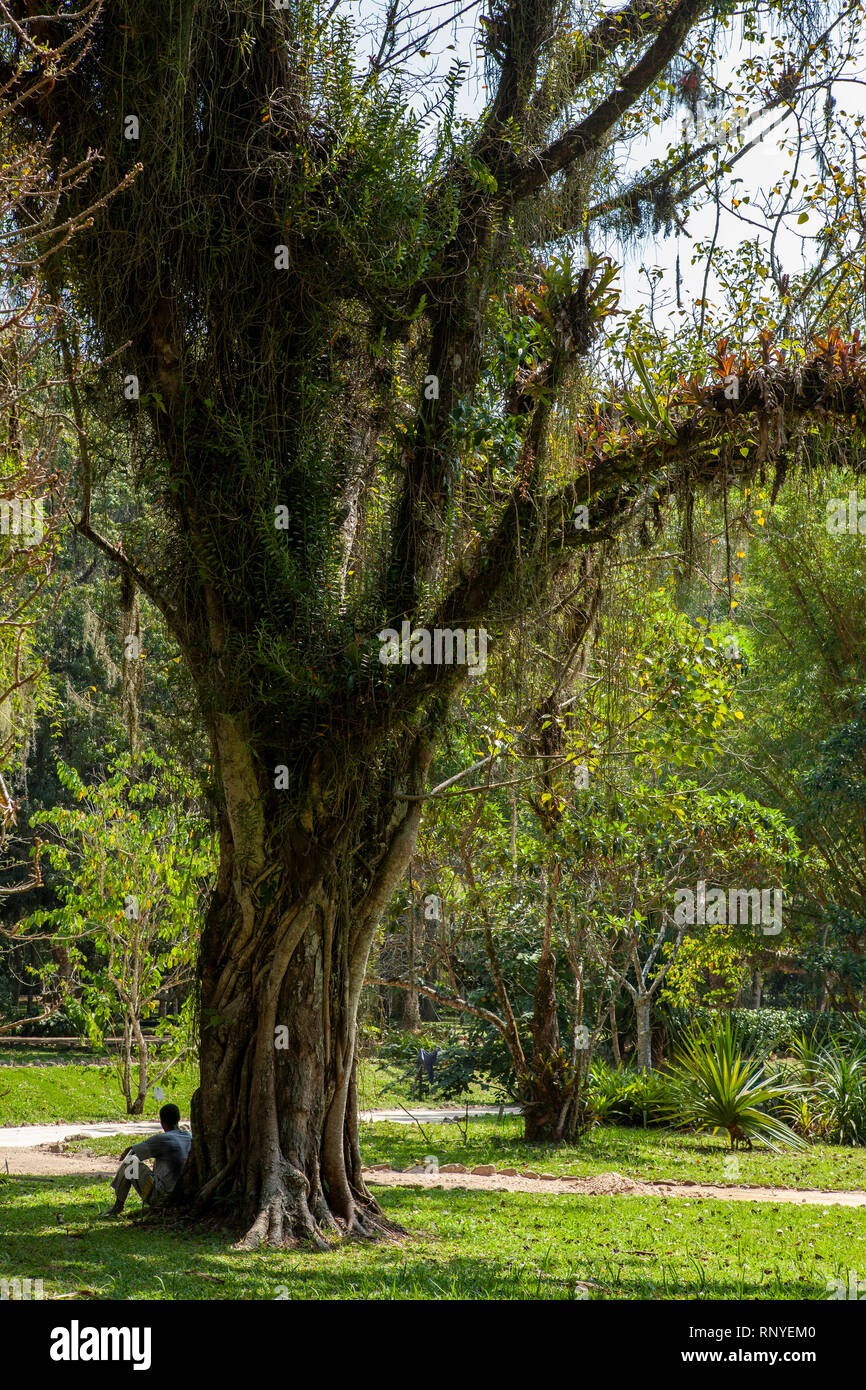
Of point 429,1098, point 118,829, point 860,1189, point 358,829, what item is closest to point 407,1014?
point 429,1098

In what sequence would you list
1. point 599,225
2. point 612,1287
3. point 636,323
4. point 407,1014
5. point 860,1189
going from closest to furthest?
point 612,1287, point 636,323, point 599,225, point 860,1189, point 407,1014

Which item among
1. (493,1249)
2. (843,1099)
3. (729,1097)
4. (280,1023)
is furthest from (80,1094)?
(493,1249)

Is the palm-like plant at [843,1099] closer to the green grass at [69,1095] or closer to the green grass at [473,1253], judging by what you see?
the green grass at [473,1253]

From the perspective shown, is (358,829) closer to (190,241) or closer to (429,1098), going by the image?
(190,241)

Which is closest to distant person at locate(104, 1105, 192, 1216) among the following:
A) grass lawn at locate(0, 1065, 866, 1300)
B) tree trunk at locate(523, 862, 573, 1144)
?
grass lawn at locate(0, 1065, 866, 1300)

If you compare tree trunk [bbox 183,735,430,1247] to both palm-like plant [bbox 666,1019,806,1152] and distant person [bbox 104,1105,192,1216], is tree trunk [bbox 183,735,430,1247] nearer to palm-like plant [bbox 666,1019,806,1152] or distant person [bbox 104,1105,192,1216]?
distant person [bbox 104,1105,192,1216]

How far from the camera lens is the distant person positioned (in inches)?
294

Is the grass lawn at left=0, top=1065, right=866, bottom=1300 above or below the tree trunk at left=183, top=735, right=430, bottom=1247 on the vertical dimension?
below

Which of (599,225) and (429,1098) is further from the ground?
(599,225)

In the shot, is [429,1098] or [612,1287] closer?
[612,1287]

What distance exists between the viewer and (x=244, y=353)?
24.1ft

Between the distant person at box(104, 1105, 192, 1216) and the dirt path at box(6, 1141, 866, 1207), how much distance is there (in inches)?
104

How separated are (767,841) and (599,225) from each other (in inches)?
284

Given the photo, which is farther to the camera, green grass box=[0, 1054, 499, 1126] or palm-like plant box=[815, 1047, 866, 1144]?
green grass box=[0, 1054, 499, 1126]
